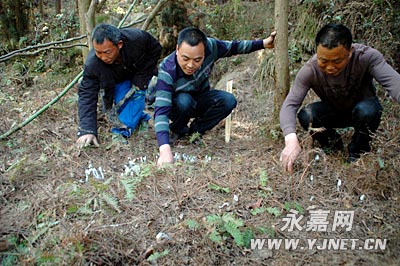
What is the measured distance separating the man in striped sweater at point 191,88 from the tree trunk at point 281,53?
0.24 m

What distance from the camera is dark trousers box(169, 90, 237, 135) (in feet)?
14.1

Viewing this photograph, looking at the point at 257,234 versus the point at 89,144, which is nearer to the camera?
the point at 257,234

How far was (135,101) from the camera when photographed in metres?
4.71

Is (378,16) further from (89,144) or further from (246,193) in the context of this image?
(89,144)

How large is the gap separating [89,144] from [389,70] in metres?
3.08

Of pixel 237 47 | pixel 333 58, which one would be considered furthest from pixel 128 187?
pixel 237 47

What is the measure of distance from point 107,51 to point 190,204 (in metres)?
1.92

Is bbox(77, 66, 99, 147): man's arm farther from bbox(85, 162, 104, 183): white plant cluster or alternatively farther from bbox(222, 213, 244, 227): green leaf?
bbox(222, 213, 244, 227): green leaf

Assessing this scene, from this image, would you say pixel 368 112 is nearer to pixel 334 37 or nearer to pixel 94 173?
pixel 334 37

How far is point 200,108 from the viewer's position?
15.1 feet

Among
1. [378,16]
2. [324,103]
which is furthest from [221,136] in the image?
[378,16]

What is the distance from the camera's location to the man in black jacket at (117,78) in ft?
13.2

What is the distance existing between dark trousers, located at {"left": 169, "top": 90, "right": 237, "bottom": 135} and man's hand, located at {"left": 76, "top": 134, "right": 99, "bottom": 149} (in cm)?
90

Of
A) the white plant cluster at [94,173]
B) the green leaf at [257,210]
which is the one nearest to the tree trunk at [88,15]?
the white plant cluster at [94,173]
